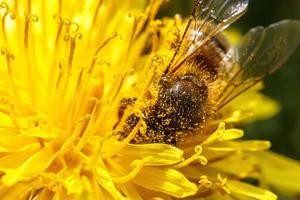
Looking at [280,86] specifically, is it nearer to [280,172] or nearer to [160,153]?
[280,172]

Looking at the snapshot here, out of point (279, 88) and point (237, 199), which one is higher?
point (279, 88)

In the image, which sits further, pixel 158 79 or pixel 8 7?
pixel 8 7

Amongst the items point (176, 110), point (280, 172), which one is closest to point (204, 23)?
point (176, 110)

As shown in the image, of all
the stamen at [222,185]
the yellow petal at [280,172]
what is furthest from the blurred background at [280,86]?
the stamen at [222,185]

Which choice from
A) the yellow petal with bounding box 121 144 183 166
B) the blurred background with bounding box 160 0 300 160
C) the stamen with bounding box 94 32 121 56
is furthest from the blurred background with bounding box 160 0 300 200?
the yellow petal with bounding box 121 144 183 166

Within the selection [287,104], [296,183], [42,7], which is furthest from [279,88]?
[42,7]

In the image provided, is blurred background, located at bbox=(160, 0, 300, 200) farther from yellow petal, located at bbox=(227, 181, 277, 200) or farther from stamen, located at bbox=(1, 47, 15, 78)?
stamen, located at bbox=(1, 47, 15, 78)

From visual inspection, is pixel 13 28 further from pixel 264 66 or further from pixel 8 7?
pixel 264 66
